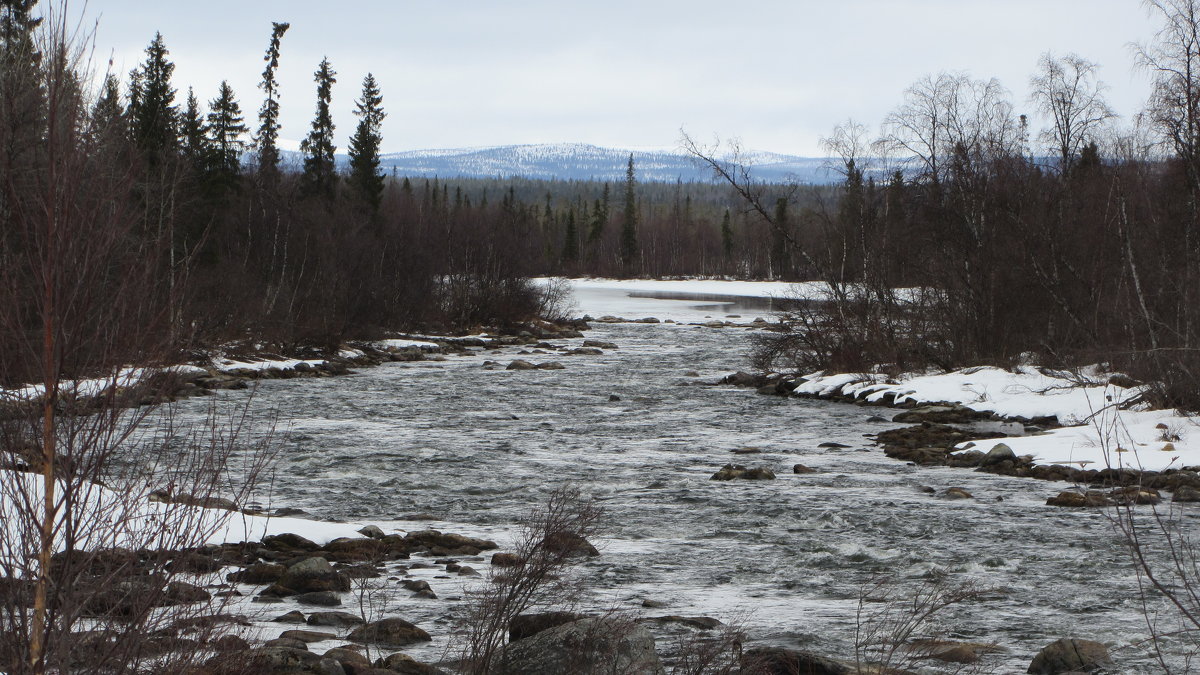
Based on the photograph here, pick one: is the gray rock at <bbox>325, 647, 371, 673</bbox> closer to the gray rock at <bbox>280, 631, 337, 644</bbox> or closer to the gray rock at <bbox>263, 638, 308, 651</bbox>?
the gray rock at <bbox>263, 638, 308, 651</bbox>

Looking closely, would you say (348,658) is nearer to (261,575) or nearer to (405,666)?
(405,666)

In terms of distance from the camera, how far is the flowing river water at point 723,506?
885 cm

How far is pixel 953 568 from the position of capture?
10258 mm

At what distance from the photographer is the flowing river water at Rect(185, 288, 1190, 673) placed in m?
8.85

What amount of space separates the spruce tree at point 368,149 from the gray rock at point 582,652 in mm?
53196

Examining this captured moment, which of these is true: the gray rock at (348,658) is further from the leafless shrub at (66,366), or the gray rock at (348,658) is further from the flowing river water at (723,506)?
the leafless shrub at (66,366)

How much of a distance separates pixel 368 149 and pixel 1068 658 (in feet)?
185

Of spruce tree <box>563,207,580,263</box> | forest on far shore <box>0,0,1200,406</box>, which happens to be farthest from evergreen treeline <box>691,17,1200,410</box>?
spruce tree <box>563,207,580,263</box>

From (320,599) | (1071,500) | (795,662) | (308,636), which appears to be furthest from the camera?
(1071,500)

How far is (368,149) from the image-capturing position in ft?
197

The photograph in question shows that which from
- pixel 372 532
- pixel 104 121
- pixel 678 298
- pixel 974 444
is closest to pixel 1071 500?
pixel 974 444

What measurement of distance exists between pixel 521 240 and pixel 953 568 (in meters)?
40.8

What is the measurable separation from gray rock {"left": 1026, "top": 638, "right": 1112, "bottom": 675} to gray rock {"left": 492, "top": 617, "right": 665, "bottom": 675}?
2.82 meters

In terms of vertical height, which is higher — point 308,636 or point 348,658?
point 348,658
